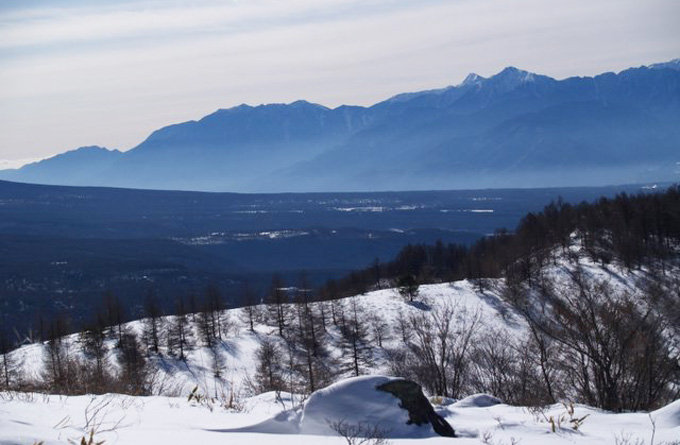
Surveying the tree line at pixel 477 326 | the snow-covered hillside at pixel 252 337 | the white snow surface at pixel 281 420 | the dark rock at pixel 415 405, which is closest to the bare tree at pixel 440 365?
the tree line at pixel 477 326

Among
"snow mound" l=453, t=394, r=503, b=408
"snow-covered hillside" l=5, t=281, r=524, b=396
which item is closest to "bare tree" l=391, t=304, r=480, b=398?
"snow-covered hillside" l=5, t=281, r=524, b=396

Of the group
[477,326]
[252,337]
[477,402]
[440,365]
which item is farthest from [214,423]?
[252,337]

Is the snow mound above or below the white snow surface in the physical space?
below

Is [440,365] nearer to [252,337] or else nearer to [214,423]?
[214,423]

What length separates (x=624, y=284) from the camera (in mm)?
60219

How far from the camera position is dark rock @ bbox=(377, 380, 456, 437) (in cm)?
904

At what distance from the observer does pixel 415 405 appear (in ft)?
30.1

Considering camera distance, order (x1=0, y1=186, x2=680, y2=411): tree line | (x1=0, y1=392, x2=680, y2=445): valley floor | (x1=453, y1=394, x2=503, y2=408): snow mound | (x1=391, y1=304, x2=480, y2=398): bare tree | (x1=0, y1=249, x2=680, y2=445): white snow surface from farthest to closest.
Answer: (x1=391, y1=304, x2=480, y2=398): bare tree < (x1=0, y1=186, x2=680, y2=411): tree line < (x1=453, y1=394, x2=503, y2=408): snow mound < (x1=0, y1=249, x2=680, y2=445): white snow surface < (x1=0, y1=392, x2=680, y2=445): valley floor

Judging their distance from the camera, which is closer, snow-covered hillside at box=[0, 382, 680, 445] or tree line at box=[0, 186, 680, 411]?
snow-covered hillside at box=[0, 382, 680, 445]

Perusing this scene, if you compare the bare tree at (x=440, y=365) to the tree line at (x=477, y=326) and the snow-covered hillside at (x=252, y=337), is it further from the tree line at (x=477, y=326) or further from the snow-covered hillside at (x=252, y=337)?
the snow-covered hillside at (x=252, y=337)

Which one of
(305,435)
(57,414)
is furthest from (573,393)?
(57,414)

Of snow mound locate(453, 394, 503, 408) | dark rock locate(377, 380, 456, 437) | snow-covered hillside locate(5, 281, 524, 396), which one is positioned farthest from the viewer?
snow-covered hillside locate(5, 281, 524, 396)

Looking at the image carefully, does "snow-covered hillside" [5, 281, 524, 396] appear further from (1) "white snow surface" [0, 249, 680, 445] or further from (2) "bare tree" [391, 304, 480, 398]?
(1) "white snow surface" [0, 249, 680, 445]

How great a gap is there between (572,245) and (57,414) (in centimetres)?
7545
